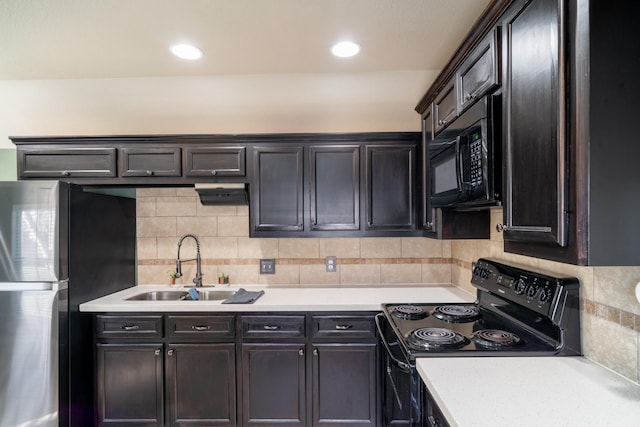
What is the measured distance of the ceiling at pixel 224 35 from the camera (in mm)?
→ 1692

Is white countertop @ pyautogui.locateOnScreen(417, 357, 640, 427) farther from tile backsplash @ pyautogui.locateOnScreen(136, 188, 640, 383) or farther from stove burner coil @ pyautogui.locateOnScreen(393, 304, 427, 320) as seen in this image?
tile backsplash @ pyautogui.locateOnScreen(136, 188, 640, 383)

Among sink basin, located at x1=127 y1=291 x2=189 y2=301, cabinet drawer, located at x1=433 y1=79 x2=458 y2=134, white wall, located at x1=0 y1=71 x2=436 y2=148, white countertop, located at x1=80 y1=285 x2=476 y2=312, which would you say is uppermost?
white wall, located at x1=0 y1=71 x2=436 y2=148

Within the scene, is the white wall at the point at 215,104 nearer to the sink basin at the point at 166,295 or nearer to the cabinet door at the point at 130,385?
the sink basin at the point at 166,295

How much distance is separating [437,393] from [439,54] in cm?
205

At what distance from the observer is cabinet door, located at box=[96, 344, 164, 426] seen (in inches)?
84.4

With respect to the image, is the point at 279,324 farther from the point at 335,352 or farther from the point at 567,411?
the point at 567,411

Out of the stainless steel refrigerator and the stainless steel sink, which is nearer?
the stainless steel refrigerator

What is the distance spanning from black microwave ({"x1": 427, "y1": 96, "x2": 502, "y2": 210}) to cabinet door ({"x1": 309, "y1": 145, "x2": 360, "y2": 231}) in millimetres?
712

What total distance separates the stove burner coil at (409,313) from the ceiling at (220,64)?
1437mm

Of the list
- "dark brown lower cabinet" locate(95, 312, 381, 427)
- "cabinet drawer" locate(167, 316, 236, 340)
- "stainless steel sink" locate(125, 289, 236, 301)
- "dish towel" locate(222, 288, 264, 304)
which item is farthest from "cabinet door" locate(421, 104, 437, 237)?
"stainless steel sink" locate(125, 289, 236, 301)

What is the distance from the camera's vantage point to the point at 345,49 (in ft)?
7.04

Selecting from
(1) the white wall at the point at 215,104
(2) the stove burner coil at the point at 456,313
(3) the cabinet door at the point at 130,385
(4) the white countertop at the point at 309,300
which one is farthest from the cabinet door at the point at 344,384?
(1) the white wall at the point at 215,104

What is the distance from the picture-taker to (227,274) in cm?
276

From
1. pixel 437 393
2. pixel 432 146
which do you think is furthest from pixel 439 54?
pixel 437 393
